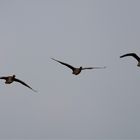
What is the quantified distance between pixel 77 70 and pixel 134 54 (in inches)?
250

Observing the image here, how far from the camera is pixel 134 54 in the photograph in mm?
44469

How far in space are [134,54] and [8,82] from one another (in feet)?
43.0

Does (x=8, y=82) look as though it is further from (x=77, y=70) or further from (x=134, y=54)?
(x=134, y=54)

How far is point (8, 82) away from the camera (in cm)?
4675

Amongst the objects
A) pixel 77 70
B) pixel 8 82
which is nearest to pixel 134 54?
pixel 77 70

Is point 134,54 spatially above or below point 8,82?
above

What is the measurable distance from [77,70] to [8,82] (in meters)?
7.21

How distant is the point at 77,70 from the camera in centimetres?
4722
